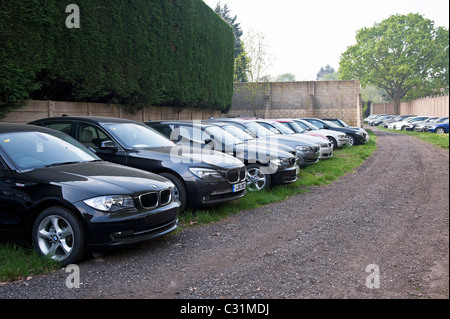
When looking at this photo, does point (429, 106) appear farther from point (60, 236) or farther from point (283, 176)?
point (60, 236)

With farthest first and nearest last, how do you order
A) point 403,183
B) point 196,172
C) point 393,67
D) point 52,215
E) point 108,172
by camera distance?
point 393,67 → point 403,183 → point 196,172 → point 108,172 → point 52,215

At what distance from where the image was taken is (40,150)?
552 cm


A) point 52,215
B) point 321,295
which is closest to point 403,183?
point 321,295

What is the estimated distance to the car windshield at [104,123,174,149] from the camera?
727cm

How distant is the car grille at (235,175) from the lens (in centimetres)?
716

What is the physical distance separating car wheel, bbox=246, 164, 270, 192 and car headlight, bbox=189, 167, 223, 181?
226 centimetres

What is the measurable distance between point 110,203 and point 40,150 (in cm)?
153

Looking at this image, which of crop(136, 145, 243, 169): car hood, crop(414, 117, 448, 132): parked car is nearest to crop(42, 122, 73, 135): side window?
crop(136, 145, 243, 169): car hood

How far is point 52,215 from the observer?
15.3ft

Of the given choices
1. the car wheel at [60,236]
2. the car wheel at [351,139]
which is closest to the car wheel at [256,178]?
the car wheel at [60,236]

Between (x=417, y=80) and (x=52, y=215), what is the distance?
60376mm

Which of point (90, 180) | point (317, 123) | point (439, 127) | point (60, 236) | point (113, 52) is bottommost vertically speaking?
point (60, 236)

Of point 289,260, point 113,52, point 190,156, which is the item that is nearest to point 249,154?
point 190,156
